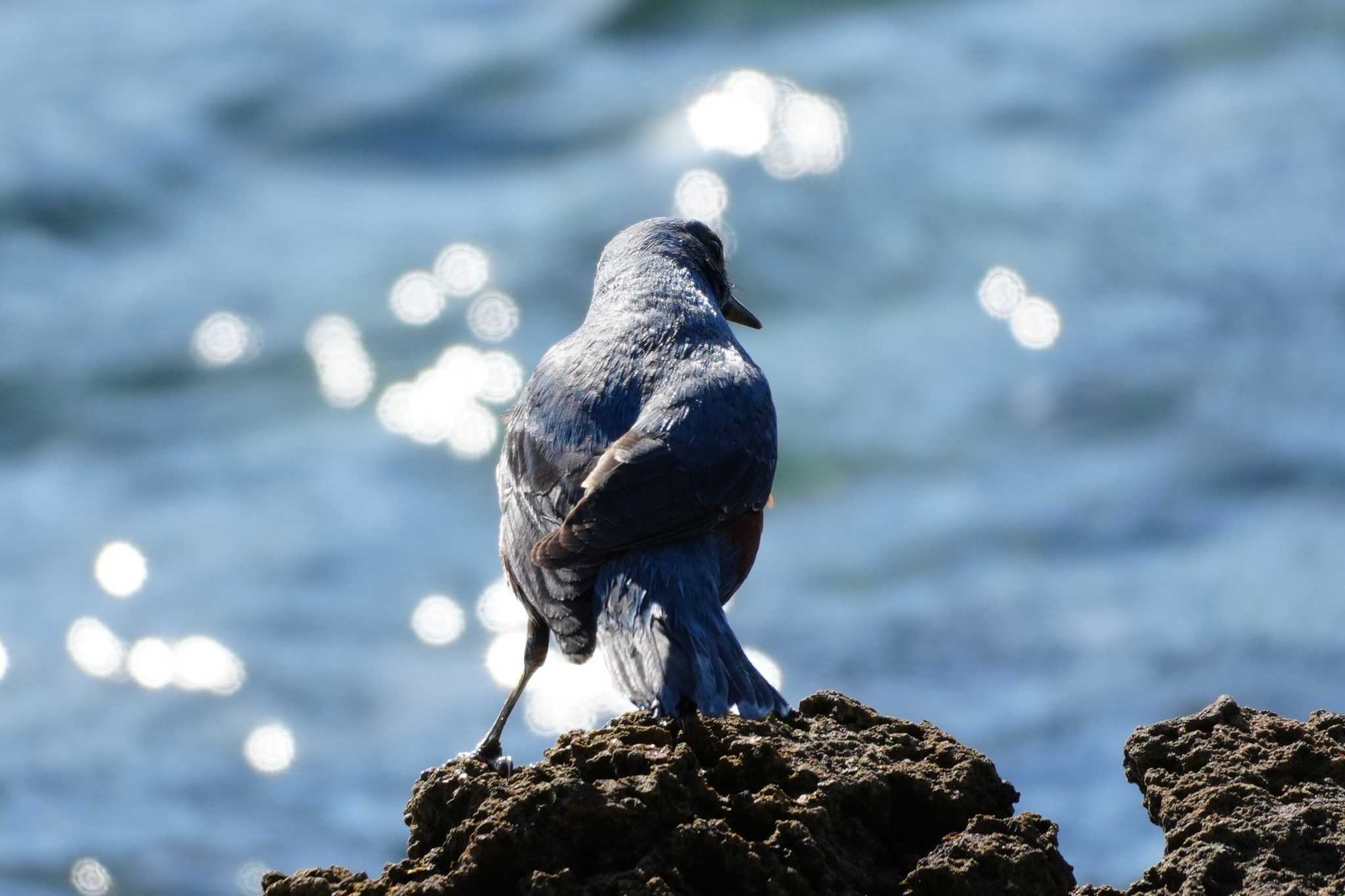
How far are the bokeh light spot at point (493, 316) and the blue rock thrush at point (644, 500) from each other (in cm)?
1229

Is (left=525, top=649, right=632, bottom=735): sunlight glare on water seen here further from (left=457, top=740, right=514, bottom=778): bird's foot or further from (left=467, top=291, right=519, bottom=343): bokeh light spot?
(left=457, top=740, right=514, bottom=778): bird's foot

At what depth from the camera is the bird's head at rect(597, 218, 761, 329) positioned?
867cm

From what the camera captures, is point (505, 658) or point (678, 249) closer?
point (678, 249)

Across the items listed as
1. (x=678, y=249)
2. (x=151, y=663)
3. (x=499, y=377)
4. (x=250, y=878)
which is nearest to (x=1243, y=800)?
(x=678, y=249)

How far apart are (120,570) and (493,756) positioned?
35.9ft

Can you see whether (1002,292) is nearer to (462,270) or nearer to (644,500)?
(462,270)

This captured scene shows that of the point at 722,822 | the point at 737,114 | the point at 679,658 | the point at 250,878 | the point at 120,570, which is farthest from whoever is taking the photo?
the point at 737,114

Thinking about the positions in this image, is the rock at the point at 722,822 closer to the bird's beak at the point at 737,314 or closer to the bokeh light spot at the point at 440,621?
the bird's beak at the point at 737,314

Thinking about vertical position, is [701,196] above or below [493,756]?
above

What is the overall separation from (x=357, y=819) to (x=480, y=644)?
2.59m

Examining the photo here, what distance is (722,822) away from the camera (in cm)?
518

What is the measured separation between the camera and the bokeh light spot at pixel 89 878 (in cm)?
1298

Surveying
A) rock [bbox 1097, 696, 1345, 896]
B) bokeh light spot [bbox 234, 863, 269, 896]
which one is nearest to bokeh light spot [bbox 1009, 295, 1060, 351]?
bokeh light spot [bbox 234, 863, 269, 896]

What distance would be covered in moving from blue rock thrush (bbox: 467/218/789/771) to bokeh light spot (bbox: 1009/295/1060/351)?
42.1ft
